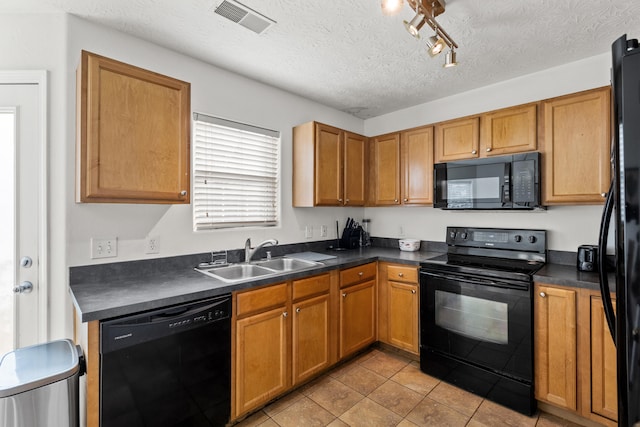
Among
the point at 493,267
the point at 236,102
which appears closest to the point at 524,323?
the point at 493,267

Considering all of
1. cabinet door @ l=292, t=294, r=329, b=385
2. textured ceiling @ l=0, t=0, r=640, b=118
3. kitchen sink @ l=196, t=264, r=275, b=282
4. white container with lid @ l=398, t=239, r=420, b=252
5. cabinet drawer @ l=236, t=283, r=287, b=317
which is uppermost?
textured ceiling @ l=0, t=0, r=640, b=118

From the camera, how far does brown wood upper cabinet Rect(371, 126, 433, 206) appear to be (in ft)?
9.99

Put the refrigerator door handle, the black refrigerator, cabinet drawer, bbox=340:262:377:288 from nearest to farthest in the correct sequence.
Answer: the black refrigerator < the refrigerator door handle < cabinet drawer, bbox=340:262:377:288

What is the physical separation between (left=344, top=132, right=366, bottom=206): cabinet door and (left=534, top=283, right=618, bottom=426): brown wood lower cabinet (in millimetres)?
1776

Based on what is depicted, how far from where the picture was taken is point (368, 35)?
6.82 feet

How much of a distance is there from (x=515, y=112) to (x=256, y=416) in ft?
9.93

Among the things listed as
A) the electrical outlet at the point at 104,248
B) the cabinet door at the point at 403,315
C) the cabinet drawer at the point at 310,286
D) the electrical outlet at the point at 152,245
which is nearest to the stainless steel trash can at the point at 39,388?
the electrical outlet at the point at 104,248

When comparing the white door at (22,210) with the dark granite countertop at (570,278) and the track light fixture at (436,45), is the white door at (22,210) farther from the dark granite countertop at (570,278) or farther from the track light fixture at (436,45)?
the dark granite countertop at (570,278)

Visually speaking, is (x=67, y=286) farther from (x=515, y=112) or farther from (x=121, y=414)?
(x=515, y=112)

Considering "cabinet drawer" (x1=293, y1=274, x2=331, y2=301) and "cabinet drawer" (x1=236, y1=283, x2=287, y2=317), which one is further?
"cabinet drawer" (x1=293, y1=274, x2=331, y2=301)

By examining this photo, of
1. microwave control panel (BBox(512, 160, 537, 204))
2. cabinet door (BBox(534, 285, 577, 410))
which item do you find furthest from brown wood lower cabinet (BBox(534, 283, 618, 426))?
microwave control panel (BBox(512, 160, 537, 204))

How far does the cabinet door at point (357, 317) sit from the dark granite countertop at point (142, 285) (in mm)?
395

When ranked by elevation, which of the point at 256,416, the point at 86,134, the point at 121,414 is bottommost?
the point at 256,416

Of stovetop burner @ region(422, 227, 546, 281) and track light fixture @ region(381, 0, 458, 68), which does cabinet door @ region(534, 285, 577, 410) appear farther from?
track light fixture @ region(381, 0, 458, 68)
